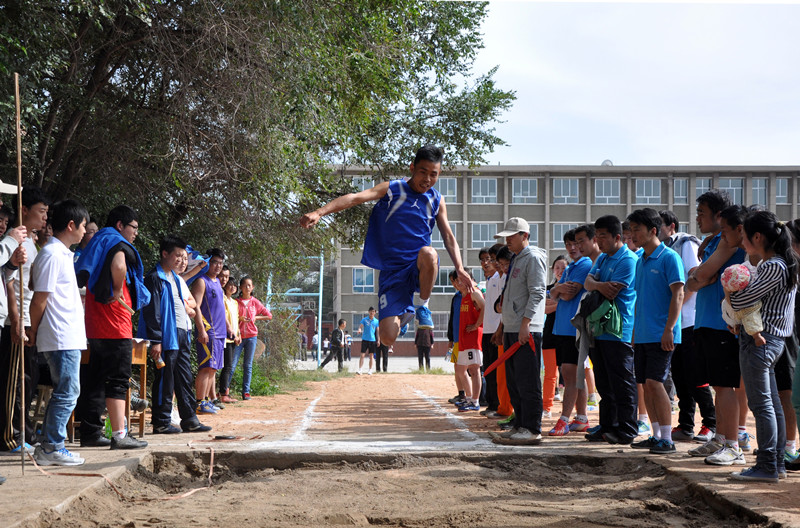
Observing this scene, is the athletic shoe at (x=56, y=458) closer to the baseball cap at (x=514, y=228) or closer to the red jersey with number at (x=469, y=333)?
the baseball cap at (x=514, y=228)

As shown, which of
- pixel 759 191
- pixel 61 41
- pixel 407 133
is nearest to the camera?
pixel 61 41

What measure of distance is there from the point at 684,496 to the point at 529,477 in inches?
48.3

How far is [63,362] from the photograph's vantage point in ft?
20.5

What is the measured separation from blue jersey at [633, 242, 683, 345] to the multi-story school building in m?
55.6

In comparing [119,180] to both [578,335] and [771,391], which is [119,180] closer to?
[578,335]

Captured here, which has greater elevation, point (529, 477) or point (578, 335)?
point (578, 335)

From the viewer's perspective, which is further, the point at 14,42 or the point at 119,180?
the point at 119,180

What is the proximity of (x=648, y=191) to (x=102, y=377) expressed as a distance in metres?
61.2

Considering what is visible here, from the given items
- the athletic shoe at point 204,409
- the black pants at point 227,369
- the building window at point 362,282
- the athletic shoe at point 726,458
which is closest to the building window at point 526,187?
the building window at point 362,282

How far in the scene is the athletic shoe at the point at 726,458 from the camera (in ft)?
20.0

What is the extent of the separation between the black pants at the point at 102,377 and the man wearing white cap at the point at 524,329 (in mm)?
3529

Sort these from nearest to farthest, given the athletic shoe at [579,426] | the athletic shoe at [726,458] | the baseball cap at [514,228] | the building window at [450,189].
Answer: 1. the athletic shoe at [726,458]
2. the baseball cap at [514,228]
3. the athletic shoe at [579,426]
4. the building window at [450,189]

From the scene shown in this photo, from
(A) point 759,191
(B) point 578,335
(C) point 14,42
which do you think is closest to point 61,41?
(C) point 14,42

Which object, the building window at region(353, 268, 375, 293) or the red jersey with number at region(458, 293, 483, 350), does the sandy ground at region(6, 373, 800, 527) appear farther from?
the building window at region(353, 268, 375, 293)
